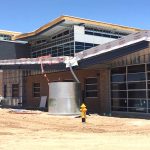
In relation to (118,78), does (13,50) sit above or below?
above

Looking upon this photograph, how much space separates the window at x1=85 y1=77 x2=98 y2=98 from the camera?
116 ft

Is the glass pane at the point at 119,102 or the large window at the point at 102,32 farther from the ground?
the large window at the point at 102,32

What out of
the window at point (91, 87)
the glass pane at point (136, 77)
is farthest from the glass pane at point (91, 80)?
the glass pane at point (136, 77)

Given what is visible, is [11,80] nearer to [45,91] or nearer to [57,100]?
[45,91]

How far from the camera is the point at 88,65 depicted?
31.2m

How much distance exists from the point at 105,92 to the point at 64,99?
4154 millimetres

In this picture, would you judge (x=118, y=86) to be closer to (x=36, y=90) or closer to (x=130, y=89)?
(x=130, y=89)

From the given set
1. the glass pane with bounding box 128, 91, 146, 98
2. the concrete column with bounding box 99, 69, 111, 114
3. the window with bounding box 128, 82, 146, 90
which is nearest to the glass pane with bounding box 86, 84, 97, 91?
the concrete column with bounding box 99, 69, 111, 114

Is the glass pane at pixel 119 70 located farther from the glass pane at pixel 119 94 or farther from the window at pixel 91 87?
the window at pixel 91 87

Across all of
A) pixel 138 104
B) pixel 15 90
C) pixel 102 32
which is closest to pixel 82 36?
pixel 102 32

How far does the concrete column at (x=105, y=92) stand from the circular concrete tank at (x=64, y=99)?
289 cm

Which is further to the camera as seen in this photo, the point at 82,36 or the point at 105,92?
the point at 82,36

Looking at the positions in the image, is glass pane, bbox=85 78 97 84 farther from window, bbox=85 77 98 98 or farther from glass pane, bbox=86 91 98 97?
glass pane, bbox=86 91 98 97

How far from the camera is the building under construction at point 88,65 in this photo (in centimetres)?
2831
